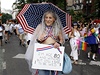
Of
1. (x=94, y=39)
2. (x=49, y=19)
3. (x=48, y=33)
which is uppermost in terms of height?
(x=49, y=19)

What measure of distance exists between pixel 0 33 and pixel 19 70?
861 cm

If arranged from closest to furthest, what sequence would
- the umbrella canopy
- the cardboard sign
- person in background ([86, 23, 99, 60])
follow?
1. the cardboard sign
2. the umbrella canopy
3. person in background ([86, 23, 99, 60])

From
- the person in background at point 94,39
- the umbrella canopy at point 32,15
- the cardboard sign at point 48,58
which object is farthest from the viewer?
the person in background at point 94,39

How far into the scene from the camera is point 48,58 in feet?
13.4

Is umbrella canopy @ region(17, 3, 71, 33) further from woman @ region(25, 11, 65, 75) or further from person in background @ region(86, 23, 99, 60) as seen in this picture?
person in background @ region(86, 23, 99, 60)

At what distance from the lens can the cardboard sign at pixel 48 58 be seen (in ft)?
13.3

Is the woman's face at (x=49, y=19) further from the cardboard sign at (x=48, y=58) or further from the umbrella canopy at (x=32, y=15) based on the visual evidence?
the cardboard sign at (x=48, y=58)

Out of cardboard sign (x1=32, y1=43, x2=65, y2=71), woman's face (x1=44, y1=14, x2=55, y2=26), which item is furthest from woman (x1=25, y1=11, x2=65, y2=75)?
cardboard sign (x1=32, y1=43, x2=65, y2=71)

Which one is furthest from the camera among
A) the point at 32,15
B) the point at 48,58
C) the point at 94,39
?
the point at 94,39

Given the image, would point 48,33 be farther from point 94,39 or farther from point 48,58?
point 94,39

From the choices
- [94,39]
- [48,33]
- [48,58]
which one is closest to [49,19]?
[48,33]

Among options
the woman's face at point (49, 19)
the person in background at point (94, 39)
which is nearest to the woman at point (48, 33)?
the woman's face at point (49, 19)

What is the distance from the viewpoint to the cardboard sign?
4059 millimetres

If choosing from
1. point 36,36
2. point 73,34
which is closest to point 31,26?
point 36,36
